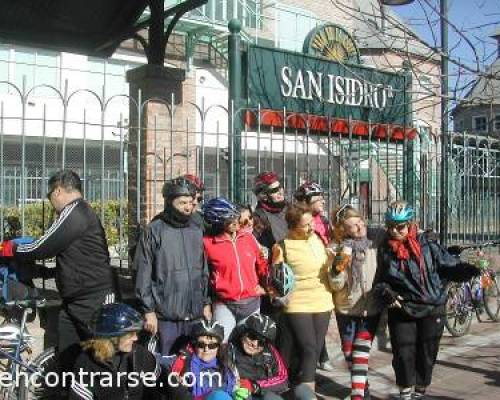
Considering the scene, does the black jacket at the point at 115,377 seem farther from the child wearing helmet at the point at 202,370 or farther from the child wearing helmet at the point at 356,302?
the child wearing helmet at the point at 356,302

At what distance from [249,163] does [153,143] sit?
2.58m

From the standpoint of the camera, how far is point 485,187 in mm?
9391

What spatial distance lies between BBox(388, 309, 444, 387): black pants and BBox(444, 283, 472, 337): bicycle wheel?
8.59ft

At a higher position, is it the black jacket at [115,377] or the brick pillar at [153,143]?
the brick pillar at [153,143]

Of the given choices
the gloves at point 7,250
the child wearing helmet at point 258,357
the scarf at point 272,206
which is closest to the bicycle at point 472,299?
the scarf at point 272,206

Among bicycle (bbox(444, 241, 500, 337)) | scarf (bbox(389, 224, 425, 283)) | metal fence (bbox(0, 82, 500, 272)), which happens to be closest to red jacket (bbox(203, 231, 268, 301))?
scarf (bbox(389, 224, 425, 283))

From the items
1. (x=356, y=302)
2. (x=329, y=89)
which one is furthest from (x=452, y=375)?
(x=329, y=89)

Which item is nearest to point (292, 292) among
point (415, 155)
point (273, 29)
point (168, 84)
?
point (168, 84)

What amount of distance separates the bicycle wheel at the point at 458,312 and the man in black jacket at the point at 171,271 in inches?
166

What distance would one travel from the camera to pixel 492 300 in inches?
336

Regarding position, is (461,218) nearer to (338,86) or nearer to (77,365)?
(338,86)

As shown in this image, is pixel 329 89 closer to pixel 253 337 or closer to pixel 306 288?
pixel 306 288

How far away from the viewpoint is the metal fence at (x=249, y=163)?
5.74 metres

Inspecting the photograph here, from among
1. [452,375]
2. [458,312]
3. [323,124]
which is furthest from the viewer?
[458,312]
